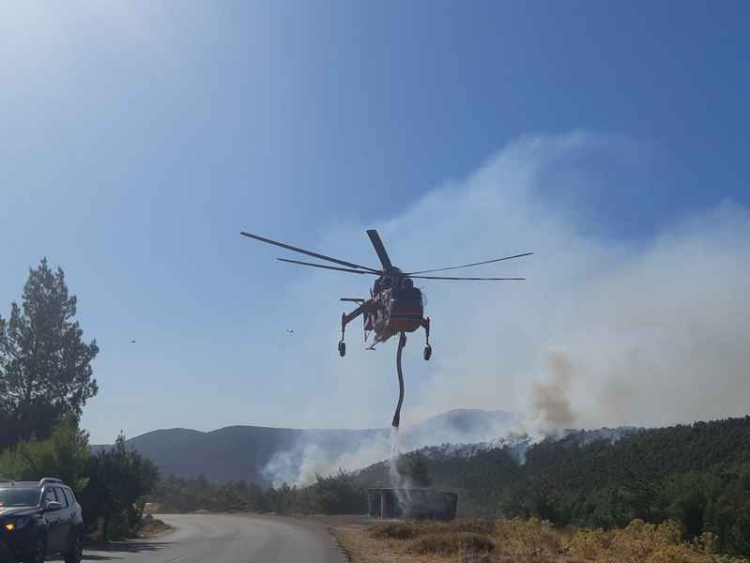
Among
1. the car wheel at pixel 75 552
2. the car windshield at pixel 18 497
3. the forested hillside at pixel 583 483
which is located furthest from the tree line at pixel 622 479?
the car windshield at pixel 18 497

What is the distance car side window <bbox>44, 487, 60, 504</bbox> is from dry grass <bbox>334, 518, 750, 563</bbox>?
8.10 meters

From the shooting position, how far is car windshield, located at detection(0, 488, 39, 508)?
17.7 meters

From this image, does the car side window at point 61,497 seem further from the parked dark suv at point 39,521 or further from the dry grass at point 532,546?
the dry grass at point 532,546

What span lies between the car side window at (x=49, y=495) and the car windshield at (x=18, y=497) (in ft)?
0.60

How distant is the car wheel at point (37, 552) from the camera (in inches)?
647

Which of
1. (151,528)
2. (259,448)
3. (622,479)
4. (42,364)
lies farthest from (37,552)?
(259,448)

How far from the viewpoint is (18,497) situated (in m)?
17.9

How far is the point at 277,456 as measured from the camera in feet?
398

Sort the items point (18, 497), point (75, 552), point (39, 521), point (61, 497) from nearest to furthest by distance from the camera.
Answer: point (39, 521)
point (18, 497)
point (61, 497)
point (75, 552)

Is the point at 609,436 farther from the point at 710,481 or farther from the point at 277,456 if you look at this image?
the point at 277,456

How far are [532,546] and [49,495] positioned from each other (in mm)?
14483

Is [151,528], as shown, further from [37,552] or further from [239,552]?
[37,552]

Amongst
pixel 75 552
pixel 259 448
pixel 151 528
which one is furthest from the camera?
pixel 259 448

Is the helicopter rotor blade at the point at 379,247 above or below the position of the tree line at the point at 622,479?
above
